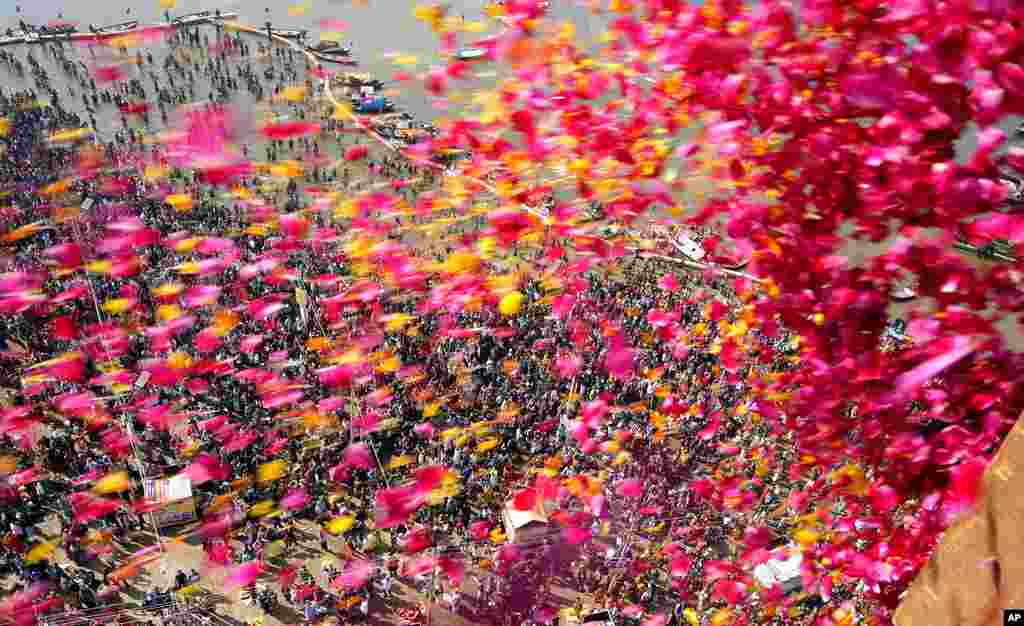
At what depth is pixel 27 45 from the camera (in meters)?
32.2

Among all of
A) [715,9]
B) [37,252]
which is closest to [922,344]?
[715,9]

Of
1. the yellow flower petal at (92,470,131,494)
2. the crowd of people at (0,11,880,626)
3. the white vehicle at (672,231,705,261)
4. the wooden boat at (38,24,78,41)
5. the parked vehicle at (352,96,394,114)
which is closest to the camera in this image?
the crowd of people at (0,11,880,626)

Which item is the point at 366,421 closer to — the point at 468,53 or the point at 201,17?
the point at 468,53

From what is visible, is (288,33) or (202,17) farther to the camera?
(202,17)

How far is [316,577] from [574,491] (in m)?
5.14

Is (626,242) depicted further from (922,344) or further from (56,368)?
(922,344)

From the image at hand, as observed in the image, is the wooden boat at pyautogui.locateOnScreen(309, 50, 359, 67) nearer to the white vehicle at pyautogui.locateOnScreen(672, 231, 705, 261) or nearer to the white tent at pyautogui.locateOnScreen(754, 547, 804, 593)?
the white vehicle at pyautogui.locateOnScreen(672, 231, 705, 261)

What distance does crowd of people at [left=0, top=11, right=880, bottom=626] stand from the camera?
38.5 ft

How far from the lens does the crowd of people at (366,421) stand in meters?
11.7

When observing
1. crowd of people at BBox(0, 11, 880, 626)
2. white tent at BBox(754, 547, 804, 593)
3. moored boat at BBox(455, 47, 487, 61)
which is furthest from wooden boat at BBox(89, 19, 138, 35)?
white tent at BBox(754, 547, 804, 593)

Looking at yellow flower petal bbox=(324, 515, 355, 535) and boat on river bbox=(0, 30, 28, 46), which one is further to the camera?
boat on river bbox=(0, 30, 28, 46)

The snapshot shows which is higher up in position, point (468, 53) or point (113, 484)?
point (468, 53)

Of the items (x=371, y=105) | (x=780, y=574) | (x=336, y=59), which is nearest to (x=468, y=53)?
(x=371, y=105)

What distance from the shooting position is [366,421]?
1429 centimetres
